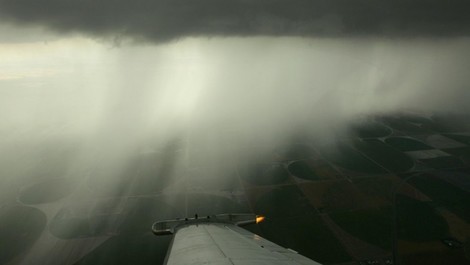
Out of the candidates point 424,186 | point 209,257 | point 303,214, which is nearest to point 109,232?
point 303,214

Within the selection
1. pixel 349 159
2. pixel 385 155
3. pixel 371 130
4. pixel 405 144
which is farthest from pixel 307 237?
pixel 371 130

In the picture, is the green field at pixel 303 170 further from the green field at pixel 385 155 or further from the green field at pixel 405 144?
the green field at pixel 405 144

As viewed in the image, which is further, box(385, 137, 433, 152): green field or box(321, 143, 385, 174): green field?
box(385, 137, 433, 152): green field

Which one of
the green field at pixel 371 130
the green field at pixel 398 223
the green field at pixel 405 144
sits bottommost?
the green field at pixel 398 223

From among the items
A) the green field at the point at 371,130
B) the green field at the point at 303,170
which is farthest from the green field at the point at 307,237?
the green field at the point at 371,130

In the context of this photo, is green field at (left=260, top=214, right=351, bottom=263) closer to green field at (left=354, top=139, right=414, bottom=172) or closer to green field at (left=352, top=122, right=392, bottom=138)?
green field at (left=354, top=139, right=414, bottom=172)

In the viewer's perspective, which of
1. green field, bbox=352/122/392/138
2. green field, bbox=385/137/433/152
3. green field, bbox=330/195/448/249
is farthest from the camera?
green field, bbox=352/122/392/138

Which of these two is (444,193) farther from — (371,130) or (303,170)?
(371,130)

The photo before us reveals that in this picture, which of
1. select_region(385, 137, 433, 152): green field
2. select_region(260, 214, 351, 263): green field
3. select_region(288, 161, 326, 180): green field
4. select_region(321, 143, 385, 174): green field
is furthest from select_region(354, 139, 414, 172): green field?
select_region(260, 214, 351, 263): green field

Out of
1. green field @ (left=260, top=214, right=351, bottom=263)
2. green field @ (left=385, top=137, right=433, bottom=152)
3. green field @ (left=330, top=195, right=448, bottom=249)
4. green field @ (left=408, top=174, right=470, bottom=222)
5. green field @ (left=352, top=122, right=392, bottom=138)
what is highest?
green field @ (left=352, top=122, right=392, bottom=138)

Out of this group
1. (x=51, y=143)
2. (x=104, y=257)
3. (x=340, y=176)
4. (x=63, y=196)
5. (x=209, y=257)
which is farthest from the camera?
(x=51, y=143)

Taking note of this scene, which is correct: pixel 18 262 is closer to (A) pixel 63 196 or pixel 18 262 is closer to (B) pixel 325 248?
(A) pixel 63 196
